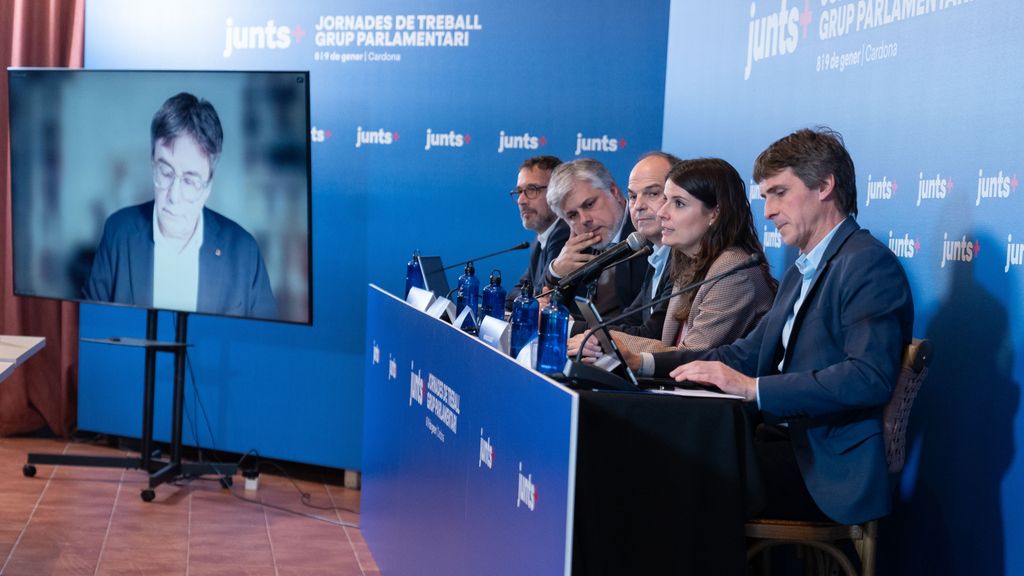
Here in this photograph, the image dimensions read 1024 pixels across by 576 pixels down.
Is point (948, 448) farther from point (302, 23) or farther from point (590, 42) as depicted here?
point (302, 23)

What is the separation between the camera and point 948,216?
9.77 feet

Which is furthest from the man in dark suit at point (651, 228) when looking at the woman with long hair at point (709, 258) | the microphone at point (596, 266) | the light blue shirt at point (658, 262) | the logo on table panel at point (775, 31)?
the microphone at point (596, 266)

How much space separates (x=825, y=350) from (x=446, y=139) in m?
3.37

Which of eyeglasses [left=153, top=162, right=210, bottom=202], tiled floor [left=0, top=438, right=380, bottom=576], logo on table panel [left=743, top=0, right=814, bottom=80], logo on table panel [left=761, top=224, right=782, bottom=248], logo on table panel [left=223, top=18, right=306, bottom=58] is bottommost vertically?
tiled floor [left=0, top=438, right=380, bottom=576]

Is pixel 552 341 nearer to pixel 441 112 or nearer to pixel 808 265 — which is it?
pixel 808 265

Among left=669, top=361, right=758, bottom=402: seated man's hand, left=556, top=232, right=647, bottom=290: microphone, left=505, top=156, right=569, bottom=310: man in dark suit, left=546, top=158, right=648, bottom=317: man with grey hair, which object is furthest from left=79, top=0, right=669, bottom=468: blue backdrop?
left=669, top=361, right=758, bottom=402: seated man's hand

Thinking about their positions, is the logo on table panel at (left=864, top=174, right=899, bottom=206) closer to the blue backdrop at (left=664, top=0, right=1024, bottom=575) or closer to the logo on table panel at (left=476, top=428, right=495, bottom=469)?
the blue backdrop at (left=664, top=0, right=1024, bottom=575)

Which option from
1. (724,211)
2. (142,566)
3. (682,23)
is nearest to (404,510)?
(142,566)

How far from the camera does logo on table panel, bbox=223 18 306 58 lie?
233 inches

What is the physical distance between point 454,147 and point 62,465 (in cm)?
245

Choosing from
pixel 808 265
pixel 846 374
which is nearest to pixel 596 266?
pixel 808 265

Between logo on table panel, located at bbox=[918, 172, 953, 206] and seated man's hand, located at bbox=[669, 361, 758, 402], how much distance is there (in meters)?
0.81

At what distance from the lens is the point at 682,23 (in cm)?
525

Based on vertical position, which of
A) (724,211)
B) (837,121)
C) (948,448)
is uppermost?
(837,121)
